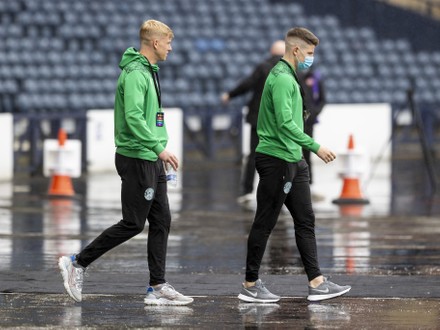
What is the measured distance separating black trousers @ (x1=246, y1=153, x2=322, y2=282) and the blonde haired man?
65 cm

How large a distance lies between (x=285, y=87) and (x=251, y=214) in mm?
6942

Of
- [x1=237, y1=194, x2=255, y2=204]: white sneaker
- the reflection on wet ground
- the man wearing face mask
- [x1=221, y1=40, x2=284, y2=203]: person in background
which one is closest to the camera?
the reflection on wet ground

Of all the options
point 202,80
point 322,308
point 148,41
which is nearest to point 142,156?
point 148,41

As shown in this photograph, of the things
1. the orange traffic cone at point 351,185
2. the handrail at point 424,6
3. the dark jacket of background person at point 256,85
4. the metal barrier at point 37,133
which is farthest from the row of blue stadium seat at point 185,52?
the dark jacket of background person at point 256,85

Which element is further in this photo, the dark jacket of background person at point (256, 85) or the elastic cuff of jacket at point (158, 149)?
the dark jacket of background person at point (256, 85)

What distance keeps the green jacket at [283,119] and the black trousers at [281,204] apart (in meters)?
0.08

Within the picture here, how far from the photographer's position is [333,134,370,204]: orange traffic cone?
1788cm

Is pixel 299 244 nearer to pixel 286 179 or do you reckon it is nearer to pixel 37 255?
pixel 286 179

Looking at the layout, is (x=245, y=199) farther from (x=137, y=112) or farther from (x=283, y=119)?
(x=137, y=112)

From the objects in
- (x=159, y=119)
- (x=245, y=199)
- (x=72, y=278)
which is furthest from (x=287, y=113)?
(x=245, y=199)

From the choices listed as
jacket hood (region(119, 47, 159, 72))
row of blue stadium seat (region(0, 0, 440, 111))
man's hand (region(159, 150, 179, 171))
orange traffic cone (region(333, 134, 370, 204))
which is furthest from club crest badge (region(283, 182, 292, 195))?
row of blue stadium seat (region(0, 0, 440, 111))

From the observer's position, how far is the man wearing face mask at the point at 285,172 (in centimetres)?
960

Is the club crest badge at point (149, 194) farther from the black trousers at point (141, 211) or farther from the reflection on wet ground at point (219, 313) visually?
the reflection on wet ground at point (219, 313)

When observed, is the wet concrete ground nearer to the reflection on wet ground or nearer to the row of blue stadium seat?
the reflection on wet ground
